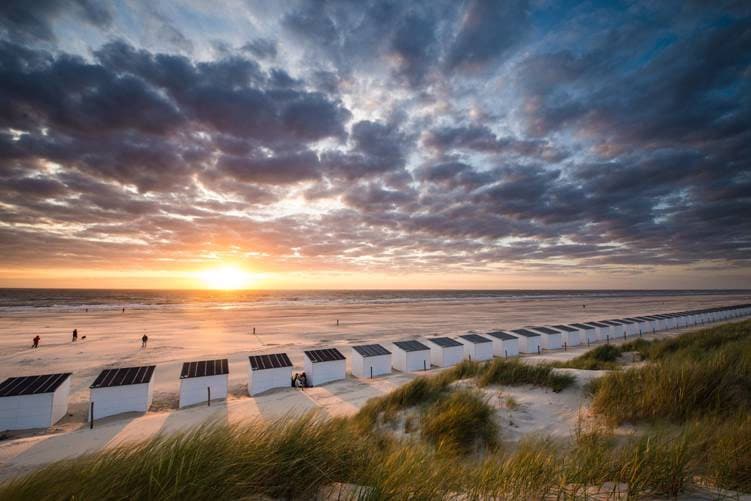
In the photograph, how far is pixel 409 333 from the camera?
4103 cm

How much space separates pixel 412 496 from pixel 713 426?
233 inches

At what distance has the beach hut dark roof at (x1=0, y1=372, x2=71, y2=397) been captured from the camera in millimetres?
14648

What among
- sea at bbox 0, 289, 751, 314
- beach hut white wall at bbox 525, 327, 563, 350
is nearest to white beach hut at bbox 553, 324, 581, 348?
beach hut white wall at bbox 525, 327, 563, 350

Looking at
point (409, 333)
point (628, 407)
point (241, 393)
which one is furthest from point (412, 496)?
point (409, 333)

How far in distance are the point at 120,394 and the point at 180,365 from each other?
398 inches

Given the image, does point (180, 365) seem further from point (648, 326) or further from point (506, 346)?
point (648, 326)

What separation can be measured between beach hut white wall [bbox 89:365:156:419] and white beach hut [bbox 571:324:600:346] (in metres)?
35.6

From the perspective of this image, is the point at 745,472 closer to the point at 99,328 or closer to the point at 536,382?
the point at 536,382

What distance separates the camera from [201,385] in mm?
17078

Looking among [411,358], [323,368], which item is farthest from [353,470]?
[411,358]

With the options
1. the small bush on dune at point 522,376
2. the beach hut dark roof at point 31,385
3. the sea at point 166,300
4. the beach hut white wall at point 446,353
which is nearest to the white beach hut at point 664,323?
the beach hut white wall at point 446,353

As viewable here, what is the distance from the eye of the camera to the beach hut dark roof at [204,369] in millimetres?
17234

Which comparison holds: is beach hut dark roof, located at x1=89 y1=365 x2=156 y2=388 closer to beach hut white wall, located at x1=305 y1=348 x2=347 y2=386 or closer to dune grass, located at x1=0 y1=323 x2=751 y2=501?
beach hut white wall, located at x1=305 y1=348 x2=347 y2=386

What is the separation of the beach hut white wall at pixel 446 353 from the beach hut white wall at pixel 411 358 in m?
1.17
